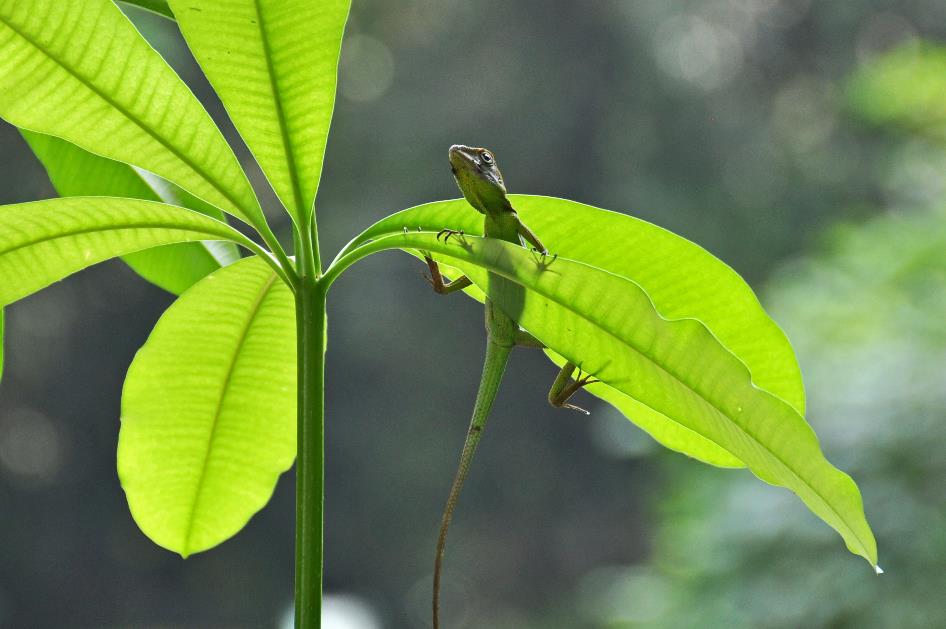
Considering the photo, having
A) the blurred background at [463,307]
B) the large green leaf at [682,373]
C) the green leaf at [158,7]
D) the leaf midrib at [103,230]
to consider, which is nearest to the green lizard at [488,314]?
the large green leaf at [682,373]

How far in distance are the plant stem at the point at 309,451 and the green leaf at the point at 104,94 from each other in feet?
0.45

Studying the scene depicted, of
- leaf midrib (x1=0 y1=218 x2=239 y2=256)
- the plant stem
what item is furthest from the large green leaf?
leaf midrib (x1=0 y1=218 x2=239 y2=256)

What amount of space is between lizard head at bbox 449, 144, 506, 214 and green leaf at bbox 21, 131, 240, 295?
0.30 m

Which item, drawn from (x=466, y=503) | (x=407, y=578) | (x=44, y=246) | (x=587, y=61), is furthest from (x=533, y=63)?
(x=44, y=246)

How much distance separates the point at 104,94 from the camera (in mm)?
931

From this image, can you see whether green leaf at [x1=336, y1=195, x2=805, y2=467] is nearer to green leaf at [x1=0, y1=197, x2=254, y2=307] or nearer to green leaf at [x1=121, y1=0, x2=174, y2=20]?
green leaf at [x1=0, y1=197, x2=254, y2=307]

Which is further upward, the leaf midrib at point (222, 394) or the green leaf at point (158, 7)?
the green leaf at point (158, 7)

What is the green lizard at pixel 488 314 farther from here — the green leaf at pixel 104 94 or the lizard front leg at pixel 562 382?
the green leaf at pixel 104 94

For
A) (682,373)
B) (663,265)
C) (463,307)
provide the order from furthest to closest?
(463,307)
(663,265)
(682,373)

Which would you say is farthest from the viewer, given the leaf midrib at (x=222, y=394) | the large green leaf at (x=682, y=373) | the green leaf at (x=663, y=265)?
the leaf midrib at (x=222, y=394)

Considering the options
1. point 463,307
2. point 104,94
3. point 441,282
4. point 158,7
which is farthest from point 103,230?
point 463,307

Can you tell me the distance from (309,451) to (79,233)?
301mm

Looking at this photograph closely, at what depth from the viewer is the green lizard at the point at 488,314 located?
1.04m

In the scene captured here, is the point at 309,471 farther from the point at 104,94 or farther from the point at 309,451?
the point at 104,94
